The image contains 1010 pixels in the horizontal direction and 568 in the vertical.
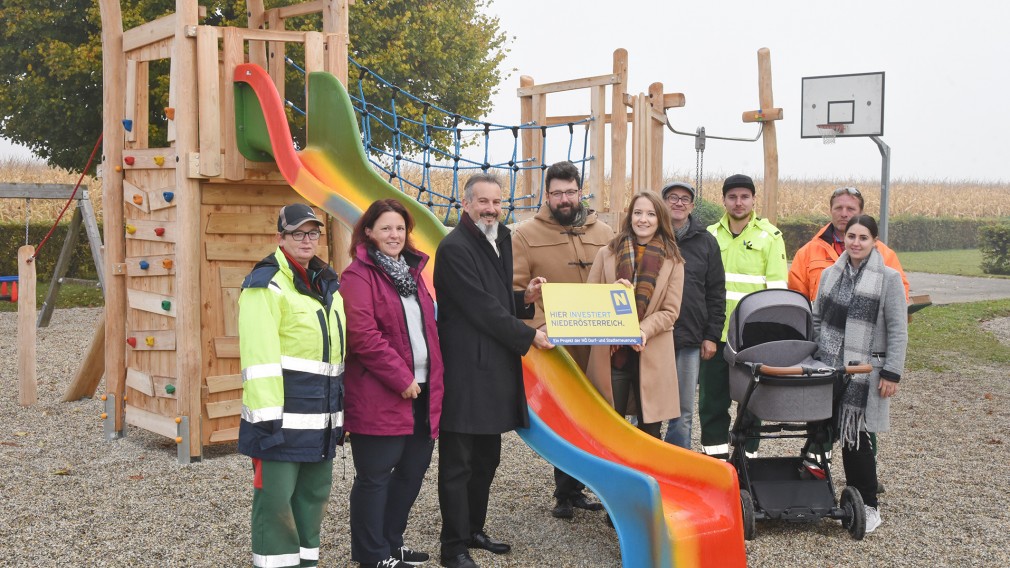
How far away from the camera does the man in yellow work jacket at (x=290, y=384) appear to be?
12.0ft

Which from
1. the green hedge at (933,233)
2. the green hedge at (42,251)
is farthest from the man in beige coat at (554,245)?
the green hedge at (933,233)

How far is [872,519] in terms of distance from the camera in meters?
5.10

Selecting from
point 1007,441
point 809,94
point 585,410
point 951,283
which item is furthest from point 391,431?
point 951,283

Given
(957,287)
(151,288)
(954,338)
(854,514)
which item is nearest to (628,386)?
(854,514)

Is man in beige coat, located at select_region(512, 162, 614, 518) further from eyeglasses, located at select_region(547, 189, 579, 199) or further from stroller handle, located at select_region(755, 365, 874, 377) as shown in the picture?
stroller handle, located at select_region(755, 365, 874, 377)

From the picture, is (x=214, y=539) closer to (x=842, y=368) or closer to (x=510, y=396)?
(x=510, y=396)

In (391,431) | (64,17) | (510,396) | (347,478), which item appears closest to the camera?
(391,431)

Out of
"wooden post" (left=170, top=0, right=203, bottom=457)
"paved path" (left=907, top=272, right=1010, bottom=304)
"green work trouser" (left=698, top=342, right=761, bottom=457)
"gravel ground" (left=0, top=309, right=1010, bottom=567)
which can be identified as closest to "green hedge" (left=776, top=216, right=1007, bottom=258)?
"paved path" (left=907, top=272, right=1010, bottom=304)

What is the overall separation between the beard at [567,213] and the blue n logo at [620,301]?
1.75 ft

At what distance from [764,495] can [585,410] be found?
3.53 ft

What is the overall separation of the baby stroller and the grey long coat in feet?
0.58

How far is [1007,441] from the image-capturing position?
7438 mm

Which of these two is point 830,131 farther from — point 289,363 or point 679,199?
point 289,363

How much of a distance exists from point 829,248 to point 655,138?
4.72 meters
